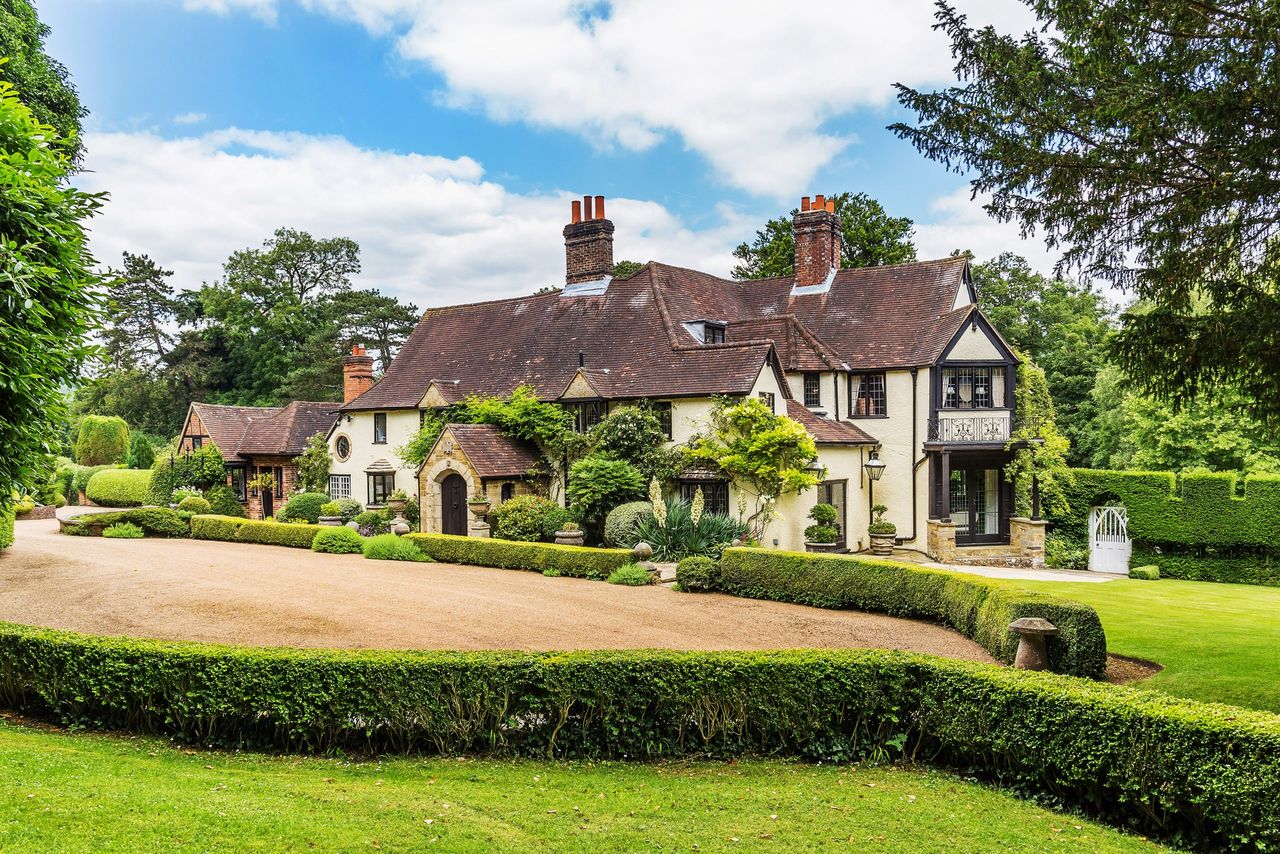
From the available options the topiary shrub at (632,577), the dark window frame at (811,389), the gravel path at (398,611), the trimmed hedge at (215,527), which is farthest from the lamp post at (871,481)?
the trimmed hedge at (215,527)

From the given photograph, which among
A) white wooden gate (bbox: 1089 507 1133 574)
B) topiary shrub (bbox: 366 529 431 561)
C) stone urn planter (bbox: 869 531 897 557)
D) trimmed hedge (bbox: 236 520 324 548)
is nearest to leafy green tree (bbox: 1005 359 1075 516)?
white wooden gate (bbox: 1089 507 1133 574)

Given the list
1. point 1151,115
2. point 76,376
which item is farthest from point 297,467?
point 1151,115

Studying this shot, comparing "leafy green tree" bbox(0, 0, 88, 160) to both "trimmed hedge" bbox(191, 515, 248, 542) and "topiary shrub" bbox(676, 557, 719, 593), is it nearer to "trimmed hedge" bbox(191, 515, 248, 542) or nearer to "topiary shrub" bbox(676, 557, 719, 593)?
"trimmed hedge" bbox(191, 515, 248, 542)

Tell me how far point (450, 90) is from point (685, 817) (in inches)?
645

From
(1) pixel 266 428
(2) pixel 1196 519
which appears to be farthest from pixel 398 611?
(1) pixel 266 428

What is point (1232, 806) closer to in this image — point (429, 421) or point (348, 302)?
→ point (429, 421)

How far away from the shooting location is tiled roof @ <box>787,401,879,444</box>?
25.6 meters

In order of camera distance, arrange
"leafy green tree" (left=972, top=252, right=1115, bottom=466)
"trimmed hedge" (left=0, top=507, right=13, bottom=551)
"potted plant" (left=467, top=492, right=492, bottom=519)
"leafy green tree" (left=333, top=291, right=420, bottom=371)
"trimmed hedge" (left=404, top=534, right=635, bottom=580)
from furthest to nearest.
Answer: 1. "leafy green tree" (left=333, top=291, right=420, bottom=371)
2. "leafy green tree" (left=972, top=252, right=1115, bottom=466)
3. "potted plant" (left=467, top=492, right=492, bottom=519)
4. "trimmed hedge" (left=0, top=507, right=13, bottom=551)
5. "trimmed hedge" (left=404, top=534, right=635, bottom=580)

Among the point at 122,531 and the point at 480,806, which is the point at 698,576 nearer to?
the point at 480,806

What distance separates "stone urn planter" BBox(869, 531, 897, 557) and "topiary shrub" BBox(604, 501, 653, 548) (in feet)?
24.2

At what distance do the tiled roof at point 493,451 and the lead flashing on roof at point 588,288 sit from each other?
6401 millimetres

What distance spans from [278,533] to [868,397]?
19.0 metres

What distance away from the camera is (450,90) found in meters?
18.9

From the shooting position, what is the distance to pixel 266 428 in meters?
36.8
